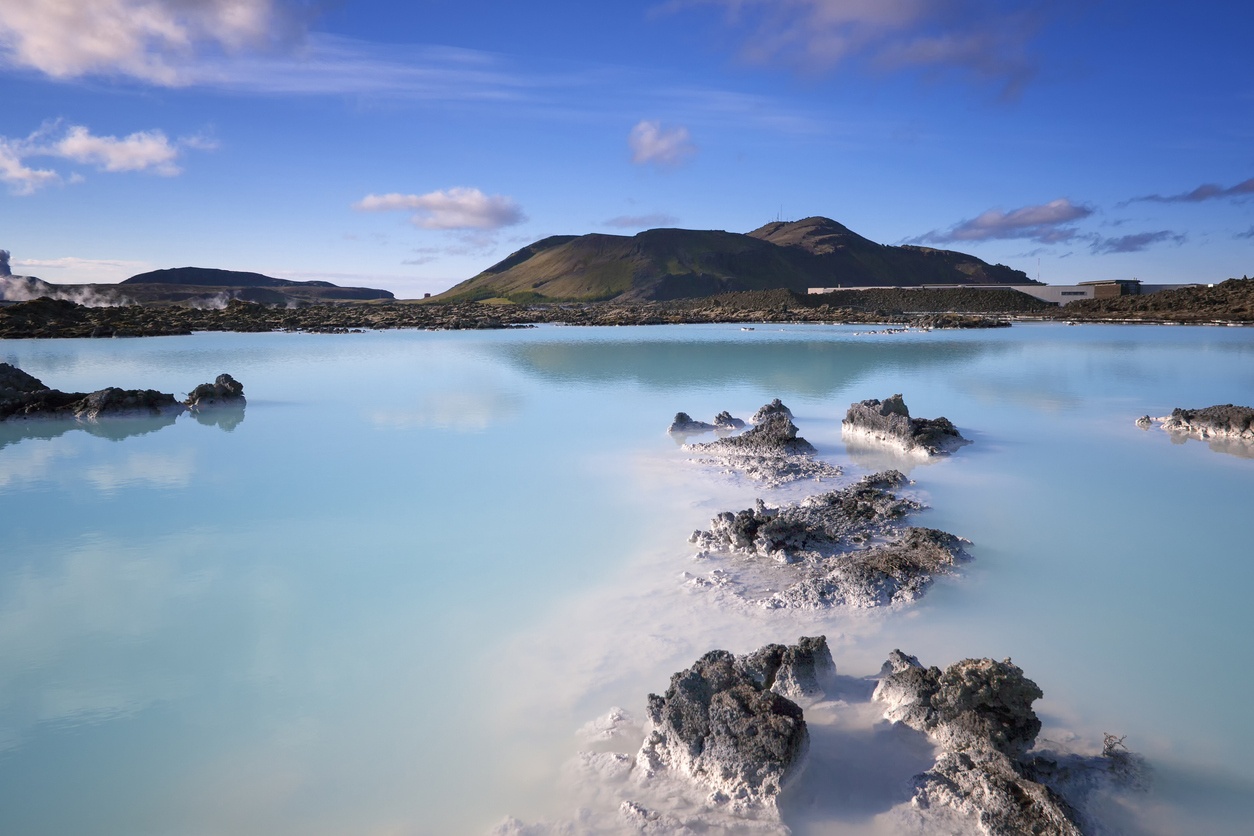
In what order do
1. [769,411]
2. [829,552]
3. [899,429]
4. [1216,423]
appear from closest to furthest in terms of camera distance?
1. [829,552]
2. [899,429]
3. [1216,423]
4. [769,411]

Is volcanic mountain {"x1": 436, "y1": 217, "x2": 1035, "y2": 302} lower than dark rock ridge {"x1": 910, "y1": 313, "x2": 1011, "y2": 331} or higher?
higher

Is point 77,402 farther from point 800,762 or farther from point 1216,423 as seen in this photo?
point 1216,423

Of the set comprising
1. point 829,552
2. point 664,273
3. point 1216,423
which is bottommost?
point 829,552

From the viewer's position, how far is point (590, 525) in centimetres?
712

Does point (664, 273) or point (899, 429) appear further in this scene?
point (664, 273)

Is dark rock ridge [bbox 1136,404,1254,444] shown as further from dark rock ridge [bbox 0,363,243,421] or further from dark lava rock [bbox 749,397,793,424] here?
dark rock ridge [bbox 0,363,243,421]

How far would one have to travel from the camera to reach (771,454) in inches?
383

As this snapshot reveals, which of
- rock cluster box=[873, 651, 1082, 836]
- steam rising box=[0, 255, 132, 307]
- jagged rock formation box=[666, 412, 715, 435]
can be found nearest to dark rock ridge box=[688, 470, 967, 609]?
rock cluster box=[873, 651, 1082, 836]

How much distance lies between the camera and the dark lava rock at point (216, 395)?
14367mm

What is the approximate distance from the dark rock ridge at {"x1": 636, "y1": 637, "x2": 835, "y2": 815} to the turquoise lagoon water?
8.6 inches

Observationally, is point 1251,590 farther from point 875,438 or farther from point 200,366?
point 200,366

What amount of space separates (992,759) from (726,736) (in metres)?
1.17

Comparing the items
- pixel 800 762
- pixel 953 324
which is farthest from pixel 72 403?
pixel 953 324

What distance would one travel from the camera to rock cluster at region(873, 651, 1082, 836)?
3.01 metres
